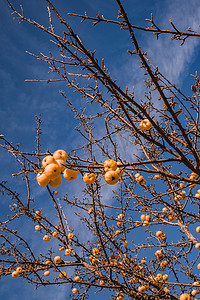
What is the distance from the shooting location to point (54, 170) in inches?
91.4

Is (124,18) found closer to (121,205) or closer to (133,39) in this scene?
(133,39)

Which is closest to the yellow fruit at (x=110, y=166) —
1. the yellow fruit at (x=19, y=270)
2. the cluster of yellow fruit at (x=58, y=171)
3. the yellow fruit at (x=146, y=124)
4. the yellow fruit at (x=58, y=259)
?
the cluster of yellow fruit at (x=58, y=171)

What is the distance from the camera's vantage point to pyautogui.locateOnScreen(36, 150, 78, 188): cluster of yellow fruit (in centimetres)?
232

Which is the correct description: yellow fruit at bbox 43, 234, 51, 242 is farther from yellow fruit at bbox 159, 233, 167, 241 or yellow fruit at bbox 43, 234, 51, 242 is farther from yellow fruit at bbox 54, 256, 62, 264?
yellow fruit at bbox 159, 233, 167, 241

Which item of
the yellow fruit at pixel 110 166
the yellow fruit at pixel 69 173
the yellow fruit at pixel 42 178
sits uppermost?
the yellow fruit at pixel 110 166

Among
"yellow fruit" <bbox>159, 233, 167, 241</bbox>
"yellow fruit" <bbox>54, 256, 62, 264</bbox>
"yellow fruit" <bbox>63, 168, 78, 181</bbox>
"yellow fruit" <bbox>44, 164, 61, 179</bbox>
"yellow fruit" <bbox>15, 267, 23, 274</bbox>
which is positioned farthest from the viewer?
"yellow fruit" <bbox>159, 233, 167, 241</bbox>

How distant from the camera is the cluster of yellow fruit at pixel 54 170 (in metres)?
2.32

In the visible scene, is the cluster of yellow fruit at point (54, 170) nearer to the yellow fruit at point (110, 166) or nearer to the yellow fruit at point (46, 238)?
the yellow fruit at point (110, 166)

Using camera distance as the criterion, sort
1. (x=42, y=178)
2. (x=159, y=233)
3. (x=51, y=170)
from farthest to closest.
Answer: (x=159, y=233)
(x=42, y=178)
(x=51, y=170)

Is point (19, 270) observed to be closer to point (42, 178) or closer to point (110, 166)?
point (42, 178)

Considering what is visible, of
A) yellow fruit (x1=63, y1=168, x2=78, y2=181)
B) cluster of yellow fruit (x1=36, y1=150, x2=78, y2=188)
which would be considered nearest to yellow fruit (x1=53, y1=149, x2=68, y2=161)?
cluster of yellow fruit (x1=36, y1=150, x2=78, y2=188)

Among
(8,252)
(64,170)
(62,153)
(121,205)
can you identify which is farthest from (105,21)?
(8,252)

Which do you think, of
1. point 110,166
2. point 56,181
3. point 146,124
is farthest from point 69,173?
point 146,124

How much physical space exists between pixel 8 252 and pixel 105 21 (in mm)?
5925
